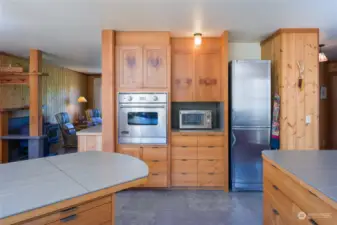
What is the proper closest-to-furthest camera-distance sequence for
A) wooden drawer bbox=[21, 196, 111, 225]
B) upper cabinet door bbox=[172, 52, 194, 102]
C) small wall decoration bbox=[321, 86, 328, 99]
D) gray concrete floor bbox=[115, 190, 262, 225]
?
wooden drawer bbox=[21, 196, 111, 225]
gray concrete floor bbox=[115, 190, 262, 225]
upper cabinet door bbox=[172, 52, 194, 102]
small wall decoration bbox=[321, 86, 328, 99]

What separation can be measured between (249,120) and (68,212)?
116 inches

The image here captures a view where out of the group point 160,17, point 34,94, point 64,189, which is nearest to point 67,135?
point 34,94

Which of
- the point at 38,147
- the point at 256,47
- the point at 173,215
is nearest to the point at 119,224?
the point at 173,215

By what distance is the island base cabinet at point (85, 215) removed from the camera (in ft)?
4.01

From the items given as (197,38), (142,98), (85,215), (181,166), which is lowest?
(181,166)

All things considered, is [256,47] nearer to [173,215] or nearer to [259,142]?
[259,142]

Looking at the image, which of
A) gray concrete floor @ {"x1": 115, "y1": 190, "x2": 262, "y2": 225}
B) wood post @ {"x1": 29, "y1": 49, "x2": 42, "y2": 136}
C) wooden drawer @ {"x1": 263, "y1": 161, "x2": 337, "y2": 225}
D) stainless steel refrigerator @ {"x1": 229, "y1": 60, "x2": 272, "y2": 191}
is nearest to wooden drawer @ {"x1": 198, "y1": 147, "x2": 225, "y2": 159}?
stainless steel refrigerator @ {"x1": 229, "y1": 60, "x2": 272, "y2": 191}

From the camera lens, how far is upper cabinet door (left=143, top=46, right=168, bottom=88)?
3736 mm

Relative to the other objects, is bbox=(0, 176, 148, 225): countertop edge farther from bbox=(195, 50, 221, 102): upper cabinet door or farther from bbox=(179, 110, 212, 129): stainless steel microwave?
bbox=(195, 50, 221, 102): upper cabinet door

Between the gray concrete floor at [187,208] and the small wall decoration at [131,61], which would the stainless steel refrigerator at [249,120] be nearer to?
the gray concrete floor at [187,208]

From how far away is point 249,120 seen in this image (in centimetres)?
365

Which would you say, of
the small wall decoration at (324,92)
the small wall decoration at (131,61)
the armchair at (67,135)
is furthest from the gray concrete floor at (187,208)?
the small wall decoration at (324,92)

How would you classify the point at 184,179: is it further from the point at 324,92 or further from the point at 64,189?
the point at 324,92

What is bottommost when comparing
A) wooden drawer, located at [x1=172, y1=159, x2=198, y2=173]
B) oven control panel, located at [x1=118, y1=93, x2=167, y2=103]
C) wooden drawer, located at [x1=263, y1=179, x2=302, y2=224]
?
wooden drawer, located at [x1=172, y1=159, x2=198, y2=173]
